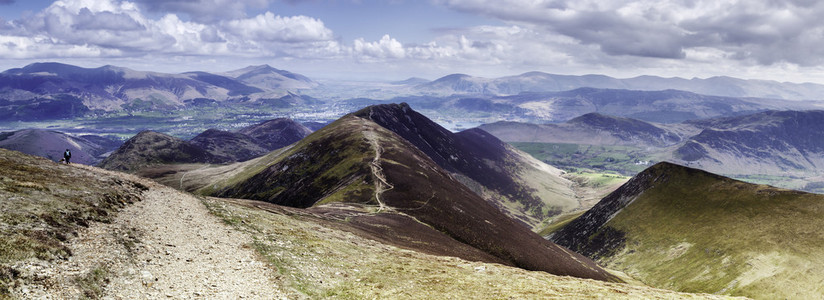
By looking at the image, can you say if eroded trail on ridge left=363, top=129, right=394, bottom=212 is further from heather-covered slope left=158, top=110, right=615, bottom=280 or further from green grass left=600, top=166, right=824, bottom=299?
green grass left=600, top=166, right=824, bottom=299

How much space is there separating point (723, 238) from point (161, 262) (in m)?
158

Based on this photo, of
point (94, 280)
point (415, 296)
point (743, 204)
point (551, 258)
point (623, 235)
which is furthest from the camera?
point (623, 235)

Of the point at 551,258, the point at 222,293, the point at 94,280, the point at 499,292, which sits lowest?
the point at 551,258

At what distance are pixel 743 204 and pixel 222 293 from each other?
175963 mm

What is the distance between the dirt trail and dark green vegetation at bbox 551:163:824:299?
119 metres

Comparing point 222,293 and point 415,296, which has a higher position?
point 222,293

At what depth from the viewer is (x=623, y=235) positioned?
17275cm

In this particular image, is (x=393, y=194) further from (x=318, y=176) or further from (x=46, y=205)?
(x=46, y=205)

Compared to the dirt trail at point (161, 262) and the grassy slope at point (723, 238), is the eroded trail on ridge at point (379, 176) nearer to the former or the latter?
the dirt trail at point (161, 262)

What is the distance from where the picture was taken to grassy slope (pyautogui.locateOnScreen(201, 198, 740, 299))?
38094 millimetres

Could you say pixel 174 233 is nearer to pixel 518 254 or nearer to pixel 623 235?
pixel 518 254

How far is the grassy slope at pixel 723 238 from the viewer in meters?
102

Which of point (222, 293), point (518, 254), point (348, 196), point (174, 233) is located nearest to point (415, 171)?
point (348, 196)

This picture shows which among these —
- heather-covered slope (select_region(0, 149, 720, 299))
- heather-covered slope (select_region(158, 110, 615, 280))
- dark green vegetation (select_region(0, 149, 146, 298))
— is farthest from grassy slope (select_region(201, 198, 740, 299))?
heather-covered slope (select_region(158, 110, 615, 280))
